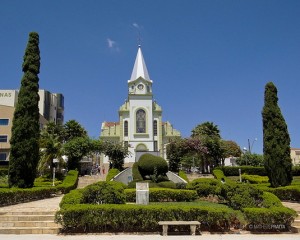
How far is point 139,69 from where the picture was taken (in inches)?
2296

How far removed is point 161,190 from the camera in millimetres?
18484

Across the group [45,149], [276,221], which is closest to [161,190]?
[276,221]

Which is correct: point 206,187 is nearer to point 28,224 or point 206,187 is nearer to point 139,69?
point 28,224

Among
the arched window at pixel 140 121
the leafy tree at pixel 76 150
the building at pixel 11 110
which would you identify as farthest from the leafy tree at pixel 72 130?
the arched window at pixel 140 121

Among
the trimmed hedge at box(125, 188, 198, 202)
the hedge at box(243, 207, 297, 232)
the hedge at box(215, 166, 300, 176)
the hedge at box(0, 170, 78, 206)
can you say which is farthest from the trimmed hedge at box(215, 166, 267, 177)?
the hedge at box(243, 207, 297, 232)

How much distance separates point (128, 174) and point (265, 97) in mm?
17577

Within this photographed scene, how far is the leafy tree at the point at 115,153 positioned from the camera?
44.0m

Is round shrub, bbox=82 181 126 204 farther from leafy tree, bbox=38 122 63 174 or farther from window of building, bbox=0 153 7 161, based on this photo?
window of building, bbox=0 153 7 161

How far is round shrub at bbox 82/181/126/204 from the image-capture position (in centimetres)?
1327

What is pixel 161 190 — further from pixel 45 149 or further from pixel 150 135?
pixel 150 135

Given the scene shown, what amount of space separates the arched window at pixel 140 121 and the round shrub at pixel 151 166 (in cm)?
3047

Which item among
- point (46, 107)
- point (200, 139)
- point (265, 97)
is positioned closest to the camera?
point (265, 97)

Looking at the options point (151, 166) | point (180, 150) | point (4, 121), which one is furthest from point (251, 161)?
point (4, 121)

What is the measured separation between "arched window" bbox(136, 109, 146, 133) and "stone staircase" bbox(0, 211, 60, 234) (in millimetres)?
41774
